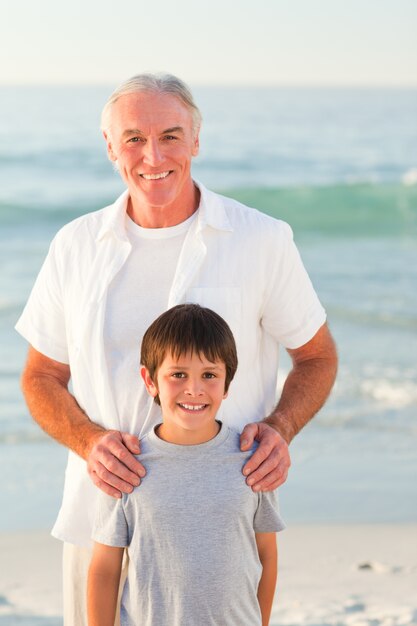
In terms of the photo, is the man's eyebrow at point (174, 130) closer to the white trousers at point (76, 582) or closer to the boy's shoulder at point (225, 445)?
the boy's shoulder at point (225, 445)

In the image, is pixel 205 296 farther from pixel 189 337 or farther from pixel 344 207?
pixel 344 207

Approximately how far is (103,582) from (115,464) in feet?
0.98

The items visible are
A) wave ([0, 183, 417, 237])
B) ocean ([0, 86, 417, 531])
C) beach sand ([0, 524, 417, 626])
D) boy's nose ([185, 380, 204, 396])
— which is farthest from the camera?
wave ([0, 183, 417, 237])

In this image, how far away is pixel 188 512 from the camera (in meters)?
2.77

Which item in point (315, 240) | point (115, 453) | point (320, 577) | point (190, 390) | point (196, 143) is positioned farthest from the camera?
point (315, 240)

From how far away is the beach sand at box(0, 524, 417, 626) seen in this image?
491 cm

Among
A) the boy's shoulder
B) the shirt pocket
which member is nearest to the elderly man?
the shirt pocket

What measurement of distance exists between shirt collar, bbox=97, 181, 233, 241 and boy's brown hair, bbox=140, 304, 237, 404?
1.09 feet

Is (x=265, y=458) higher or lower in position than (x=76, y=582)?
higher

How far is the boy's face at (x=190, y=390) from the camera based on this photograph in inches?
109

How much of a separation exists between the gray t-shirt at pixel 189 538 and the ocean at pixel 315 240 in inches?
132

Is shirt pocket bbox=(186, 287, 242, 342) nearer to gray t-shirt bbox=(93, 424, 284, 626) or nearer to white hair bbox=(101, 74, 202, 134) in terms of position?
gray t-shirt bbox=(93, 424, 284, 626)

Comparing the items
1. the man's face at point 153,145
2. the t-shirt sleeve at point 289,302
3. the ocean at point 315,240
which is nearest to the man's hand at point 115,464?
the t-shirt sleeve at point 289,302

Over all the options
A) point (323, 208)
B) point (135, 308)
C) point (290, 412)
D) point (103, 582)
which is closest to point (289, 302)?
point (290, 412)
